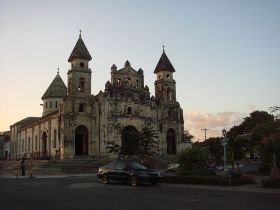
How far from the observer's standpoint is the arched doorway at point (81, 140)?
57781 millimetres

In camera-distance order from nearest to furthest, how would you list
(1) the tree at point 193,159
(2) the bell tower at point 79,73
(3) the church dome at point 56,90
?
1. (1) the tree at point 193,159
2. (2) the bell tower at point 79,73
3. (3) the church dome at point 56,90

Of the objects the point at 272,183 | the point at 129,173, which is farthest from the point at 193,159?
the point at 272,183

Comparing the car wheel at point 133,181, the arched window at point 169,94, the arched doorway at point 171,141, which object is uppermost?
the arched window at point 169,94

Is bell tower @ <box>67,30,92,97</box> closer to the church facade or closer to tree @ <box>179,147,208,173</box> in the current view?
the church facade

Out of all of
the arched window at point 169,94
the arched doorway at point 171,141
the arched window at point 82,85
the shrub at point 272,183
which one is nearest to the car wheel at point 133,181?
the shrub at point 272,183

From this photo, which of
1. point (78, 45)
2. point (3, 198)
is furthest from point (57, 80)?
point (3, 198)

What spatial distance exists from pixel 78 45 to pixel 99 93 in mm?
7918

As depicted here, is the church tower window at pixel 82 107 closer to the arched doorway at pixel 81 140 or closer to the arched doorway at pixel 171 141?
the arched doorway at pixel 81 140

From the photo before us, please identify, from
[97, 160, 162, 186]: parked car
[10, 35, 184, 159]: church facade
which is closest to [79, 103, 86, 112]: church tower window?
[10, 35, 184, 159]: church facade

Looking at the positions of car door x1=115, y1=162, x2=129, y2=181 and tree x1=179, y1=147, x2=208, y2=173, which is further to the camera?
tree x1=179, y1=147, x2=208, y2=173

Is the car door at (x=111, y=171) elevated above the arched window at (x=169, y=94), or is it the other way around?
the arched window at (x=169, y=94)

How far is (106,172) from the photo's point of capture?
1004 inches

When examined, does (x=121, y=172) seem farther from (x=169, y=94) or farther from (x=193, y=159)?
(x=169, y=94)

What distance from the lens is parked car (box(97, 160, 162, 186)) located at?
77.8ft
